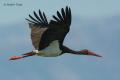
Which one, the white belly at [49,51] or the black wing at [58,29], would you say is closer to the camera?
the black wing at [58,29]

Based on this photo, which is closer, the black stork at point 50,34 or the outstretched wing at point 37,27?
the black stork at point 50,34

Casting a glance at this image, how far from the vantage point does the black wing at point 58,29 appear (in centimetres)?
7656

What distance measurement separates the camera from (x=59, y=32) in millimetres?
78250

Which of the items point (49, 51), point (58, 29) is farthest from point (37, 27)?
point (58, 29)

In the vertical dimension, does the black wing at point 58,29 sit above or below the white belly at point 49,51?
above

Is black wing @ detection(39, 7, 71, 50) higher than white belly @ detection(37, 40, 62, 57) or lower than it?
higher

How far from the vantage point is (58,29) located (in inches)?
3063

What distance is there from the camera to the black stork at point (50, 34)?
253ft

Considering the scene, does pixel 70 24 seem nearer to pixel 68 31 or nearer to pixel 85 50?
pixel 68 31

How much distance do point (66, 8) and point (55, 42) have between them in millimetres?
3618

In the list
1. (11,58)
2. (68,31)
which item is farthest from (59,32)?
(11,58)

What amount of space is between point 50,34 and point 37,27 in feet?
9.57

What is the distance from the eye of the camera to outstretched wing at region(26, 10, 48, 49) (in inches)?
3162

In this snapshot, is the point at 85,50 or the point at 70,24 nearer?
the point at 70,24
